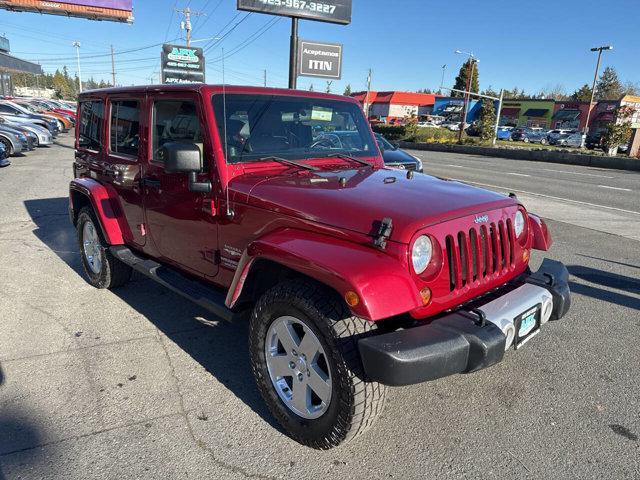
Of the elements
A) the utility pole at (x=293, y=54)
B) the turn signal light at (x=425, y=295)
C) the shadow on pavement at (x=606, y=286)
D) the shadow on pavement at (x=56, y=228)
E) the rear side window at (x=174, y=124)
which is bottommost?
the shadow on pavement at (x=56, y=228)

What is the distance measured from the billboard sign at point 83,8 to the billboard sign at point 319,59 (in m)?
28.7

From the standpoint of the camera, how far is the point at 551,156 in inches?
990

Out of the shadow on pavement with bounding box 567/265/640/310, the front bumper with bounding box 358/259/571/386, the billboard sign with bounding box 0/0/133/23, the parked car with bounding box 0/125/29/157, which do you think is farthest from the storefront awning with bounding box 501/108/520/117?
the front bumper with bounding box 358/259/571/386

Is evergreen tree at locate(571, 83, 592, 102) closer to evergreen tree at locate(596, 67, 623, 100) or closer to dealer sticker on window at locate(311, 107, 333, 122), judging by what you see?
evergreen tree at locate(596, 67, 623, 100)

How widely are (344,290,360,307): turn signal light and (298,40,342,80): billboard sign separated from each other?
15660mm

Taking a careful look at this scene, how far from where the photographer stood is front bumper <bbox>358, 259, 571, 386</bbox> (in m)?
2.12

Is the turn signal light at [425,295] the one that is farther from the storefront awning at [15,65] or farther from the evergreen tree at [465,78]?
the evergreen tree at [465,78]

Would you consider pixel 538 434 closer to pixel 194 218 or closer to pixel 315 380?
pixel 315 380

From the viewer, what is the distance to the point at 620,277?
5488mm

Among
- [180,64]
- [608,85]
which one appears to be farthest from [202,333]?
[608,85]

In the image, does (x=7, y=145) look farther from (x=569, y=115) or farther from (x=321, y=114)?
(x=569, y=115)

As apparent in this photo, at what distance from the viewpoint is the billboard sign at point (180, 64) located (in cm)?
2517

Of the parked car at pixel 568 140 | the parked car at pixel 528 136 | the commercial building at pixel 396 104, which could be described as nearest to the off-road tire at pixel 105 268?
the parked car at pixel 568 140

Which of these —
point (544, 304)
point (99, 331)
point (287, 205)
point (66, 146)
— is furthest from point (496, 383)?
point (66, 146)
